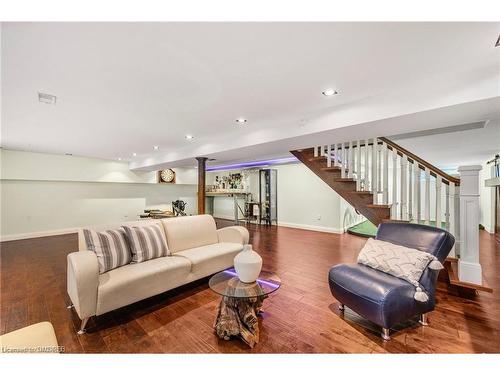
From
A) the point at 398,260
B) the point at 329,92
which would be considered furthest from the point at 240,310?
the point at 329,92

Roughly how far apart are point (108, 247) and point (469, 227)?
13.0 feet

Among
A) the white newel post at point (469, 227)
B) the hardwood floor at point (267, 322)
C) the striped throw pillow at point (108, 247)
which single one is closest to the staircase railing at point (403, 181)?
the white newel post at point (469, 227)

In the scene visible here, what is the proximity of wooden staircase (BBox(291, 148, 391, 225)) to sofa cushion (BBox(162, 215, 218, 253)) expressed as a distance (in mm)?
2175

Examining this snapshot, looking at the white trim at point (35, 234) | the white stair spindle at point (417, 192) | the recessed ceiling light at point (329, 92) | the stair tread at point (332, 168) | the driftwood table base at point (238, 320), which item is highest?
the recessed ceiling light at point (329, 92)

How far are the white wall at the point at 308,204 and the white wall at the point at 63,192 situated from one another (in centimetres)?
499

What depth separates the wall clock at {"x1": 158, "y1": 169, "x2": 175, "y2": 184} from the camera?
8279 mm

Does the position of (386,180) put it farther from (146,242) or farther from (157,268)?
(146,242)

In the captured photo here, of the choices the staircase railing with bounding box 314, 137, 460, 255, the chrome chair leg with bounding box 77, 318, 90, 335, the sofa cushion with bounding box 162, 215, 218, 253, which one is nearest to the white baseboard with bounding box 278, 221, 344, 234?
the staircase railing with bounding box 314, 137, 460, 255

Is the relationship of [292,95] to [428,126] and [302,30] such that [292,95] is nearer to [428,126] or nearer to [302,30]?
[302,30]

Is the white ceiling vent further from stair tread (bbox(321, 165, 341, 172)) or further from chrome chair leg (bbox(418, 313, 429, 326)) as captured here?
chrome chair leg (bbox(418, 313, 429, 326))

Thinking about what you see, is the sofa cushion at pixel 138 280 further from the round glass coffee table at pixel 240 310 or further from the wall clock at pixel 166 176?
the wall clock at pixel 166 176

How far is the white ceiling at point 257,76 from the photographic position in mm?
1450

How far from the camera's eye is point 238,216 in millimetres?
8469

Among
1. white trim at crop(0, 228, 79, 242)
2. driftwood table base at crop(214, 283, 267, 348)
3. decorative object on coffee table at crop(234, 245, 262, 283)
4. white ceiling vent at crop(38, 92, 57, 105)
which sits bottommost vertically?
white trim at crop(0, 228, 79, 242)
